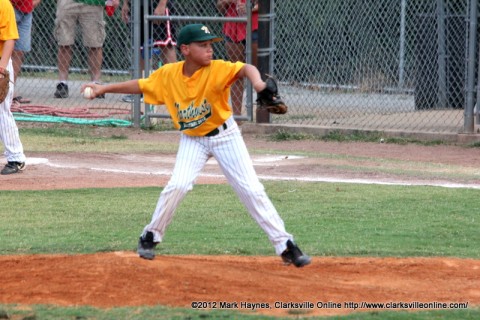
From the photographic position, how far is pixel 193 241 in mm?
7410

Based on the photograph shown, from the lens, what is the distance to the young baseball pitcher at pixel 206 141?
6289 mm

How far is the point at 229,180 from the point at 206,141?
0.28 metres

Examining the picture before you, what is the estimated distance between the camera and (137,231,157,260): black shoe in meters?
6.43

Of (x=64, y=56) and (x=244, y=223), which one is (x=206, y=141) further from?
(x=64, y=56)

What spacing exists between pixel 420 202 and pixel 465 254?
1.94m

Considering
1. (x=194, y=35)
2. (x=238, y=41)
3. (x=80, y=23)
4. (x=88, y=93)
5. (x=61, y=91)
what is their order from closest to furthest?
(x=194, y=35) < (x=88, y=93) < (x=238, y=41) < (x=80, y=23) < (x=61, y=91)

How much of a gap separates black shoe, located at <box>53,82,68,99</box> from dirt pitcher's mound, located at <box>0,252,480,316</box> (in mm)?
9356

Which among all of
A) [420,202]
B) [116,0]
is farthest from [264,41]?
[420,202]

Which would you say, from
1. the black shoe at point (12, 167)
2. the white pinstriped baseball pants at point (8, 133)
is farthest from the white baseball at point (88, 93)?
the black shoe at point (12, 167)

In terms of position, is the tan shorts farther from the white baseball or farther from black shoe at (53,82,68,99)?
the white baseball

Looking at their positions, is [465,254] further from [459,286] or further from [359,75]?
[359,75]

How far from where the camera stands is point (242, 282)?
5945 mm

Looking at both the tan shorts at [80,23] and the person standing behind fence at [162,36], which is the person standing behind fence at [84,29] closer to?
the tan shorts at [80,23]

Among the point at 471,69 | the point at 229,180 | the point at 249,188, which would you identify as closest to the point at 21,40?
the point at 471,69
